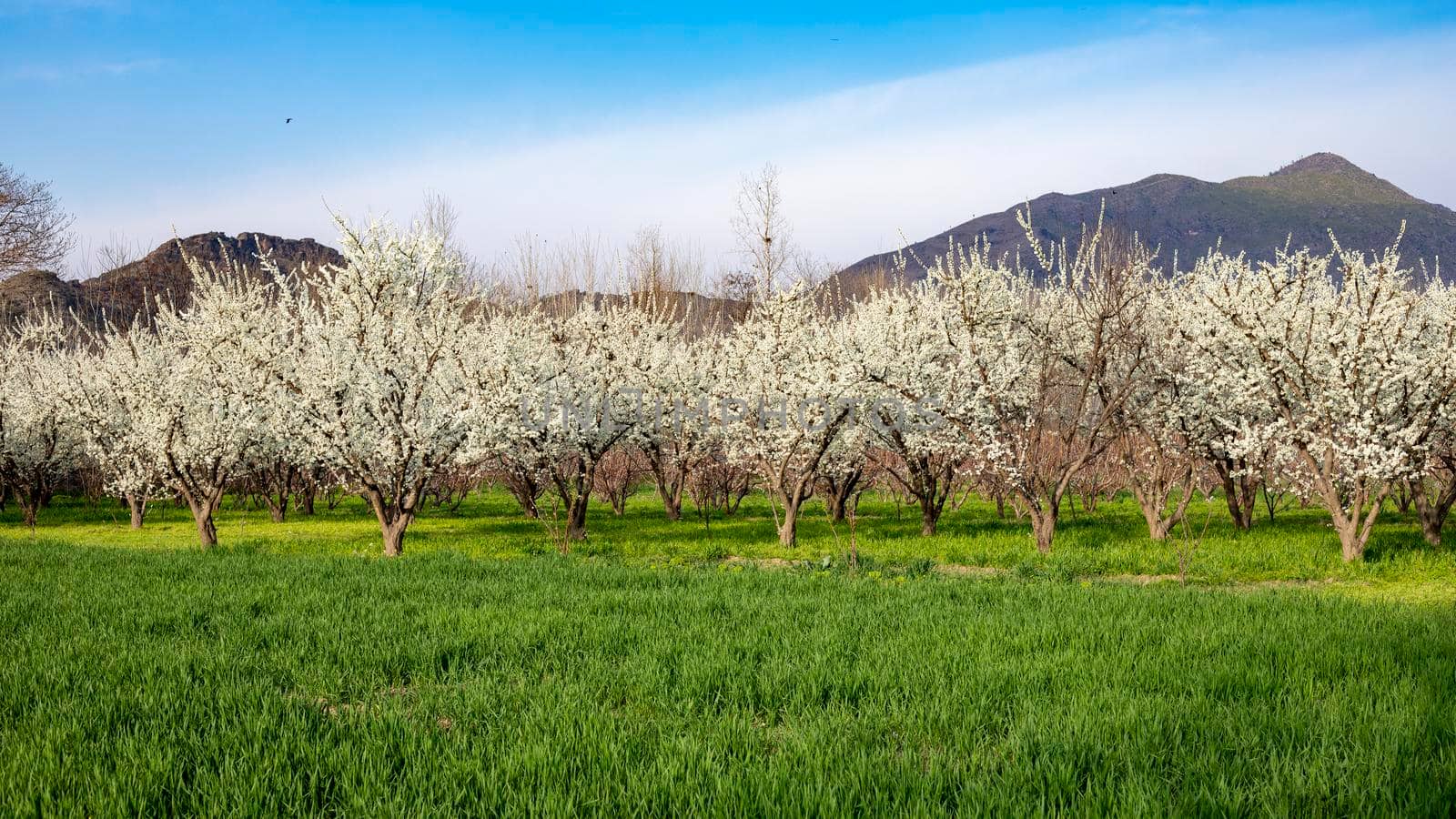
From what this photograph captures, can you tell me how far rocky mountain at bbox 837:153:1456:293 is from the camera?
152m

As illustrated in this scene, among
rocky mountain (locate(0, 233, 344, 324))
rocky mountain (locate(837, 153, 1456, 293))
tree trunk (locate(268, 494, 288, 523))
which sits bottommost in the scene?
tree trunk (locate(268, 494, 288, 523))

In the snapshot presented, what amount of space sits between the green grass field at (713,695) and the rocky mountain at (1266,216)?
455ft

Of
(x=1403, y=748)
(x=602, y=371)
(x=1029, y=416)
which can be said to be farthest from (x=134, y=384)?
(x=1403, y=748)

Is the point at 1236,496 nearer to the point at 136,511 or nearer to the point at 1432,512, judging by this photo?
the point at 1432,512

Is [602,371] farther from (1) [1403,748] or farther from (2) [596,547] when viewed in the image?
(1) [1403,748]

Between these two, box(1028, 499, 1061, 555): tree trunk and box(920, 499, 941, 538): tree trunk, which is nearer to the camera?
box(1028, 499, 1061, 555): tree trunk

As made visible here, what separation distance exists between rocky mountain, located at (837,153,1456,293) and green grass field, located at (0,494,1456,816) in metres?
139

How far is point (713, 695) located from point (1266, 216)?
650ft

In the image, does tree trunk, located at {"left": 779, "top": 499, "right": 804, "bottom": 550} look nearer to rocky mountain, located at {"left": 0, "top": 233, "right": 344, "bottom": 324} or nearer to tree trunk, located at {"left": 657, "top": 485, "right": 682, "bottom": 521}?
tree trunk, located at {"left": 657, "top": 485, "right": 682, "bottom": 521}

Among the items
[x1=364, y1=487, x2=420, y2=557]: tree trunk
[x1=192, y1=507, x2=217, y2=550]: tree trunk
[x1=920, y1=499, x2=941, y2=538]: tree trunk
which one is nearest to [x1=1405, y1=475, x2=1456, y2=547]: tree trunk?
[x1=920, y1=499, x2=941, y2=538]: tree trunk

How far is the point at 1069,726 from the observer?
4.93 m

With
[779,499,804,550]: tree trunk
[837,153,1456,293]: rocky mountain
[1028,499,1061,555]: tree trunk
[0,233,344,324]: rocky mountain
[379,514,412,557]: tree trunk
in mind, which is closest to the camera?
[1028,499,1061,555]: tree trunk

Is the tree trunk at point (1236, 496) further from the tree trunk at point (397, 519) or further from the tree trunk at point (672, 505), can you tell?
the tree trunk at point (397, 519)

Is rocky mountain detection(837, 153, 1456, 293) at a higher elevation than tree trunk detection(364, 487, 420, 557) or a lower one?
higher
